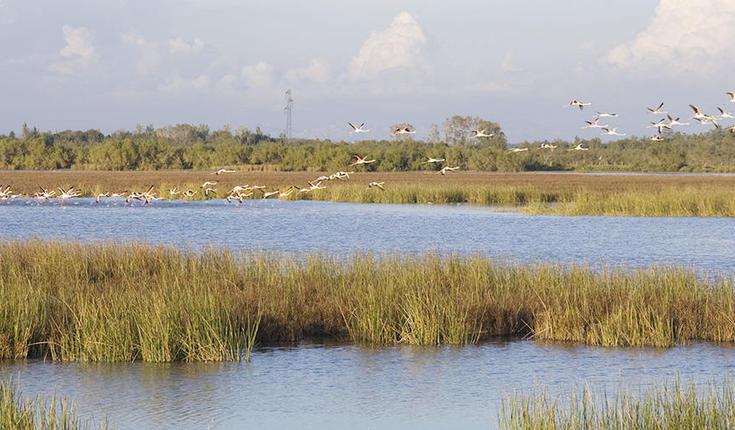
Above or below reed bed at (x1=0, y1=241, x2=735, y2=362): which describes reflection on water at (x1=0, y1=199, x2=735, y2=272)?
below

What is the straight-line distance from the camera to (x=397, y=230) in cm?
3123

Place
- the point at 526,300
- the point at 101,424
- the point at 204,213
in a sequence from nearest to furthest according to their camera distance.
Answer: the point at 101,424
the point at 526,300
the point at 204,213

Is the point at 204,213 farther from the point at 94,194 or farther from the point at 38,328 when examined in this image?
the point at 38,328

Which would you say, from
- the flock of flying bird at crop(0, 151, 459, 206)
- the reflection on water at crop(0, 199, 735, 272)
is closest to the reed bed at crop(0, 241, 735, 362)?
the reflection on water at crop(0, 199, 735, 272)

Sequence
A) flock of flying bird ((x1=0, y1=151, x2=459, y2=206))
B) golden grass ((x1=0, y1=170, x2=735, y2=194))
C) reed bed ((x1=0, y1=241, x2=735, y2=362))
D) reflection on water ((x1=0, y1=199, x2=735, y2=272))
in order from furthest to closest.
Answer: golden grass ((x1=0, y1=170, x2=735, y2=194)) < flock of flying bird ((x1=0, y1=151, x2=459, y2=206)) < reflection on water ((x1=0, y1=199, x2=735, y2=272)) < reed bed ((x1=0, y1=241, x2=735, y2=362))

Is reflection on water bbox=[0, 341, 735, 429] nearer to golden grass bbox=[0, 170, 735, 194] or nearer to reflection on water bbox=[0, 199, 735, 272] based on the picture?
reflection on water bbox=[0, 199, 735, 272]

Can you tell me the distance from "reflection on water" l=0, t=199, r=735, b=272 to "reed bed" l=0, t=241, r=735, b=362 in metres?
4.49

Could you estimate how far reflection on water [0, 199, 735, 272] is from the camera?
24.5m

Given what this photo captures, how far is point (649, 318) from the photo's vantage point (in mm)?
13141

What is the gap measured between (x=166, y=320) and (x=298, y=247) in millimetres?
13319

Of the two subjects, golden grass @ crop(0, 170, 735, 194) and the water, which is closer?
the water

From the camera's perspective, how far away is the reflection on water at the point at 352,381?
33.3 ft

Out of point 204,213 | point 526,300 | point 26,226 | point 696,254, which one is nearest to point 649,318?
point 526,300

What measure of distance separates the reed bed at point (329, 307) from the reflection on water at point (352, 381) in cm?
29
